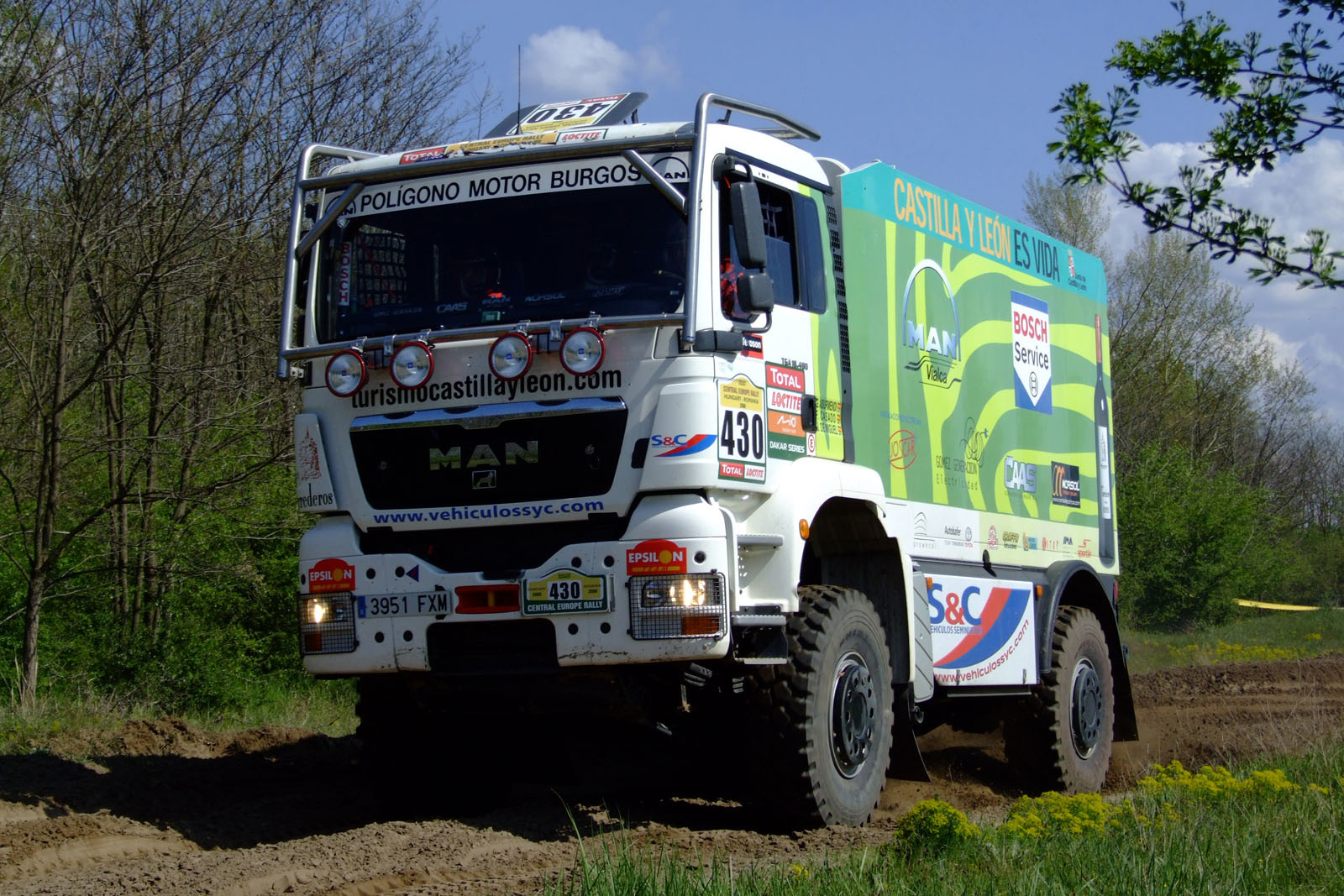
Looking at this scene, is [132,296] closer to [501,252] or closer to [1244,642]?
[501,252]

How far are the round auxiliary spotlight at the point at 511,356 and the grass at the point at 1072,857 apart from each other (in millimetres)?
2182

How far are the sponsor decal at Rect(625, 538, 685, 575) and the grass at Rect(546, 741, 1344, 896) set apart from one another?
1.21m

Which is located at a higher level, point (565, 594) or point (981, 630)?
point (565, 594)

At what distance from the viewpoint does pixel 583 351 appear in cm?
671

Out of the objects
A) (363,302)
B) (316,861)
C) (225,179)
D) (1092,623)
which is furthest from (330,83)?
(316,861)

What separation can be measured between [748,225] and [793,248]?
88cm

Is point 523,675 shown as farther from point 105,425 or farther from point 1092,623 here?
point 105,425

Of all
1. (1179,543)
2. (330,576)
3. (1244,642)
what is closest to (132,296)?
(330,576)

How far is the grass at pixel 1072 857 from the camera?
503 centimetres

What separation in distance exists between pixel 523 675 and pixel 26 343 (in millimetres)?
6888

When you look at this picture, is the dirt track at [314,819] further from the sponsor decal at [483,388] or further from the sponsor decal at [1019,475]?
the sponsor decal at [1019,475]

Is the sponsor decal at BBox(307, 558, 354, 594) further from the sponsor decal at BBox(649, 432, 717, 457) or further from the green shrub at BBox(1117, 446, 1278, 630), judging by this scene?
the green shrub at BBox(1117, 446, 1278, 630)

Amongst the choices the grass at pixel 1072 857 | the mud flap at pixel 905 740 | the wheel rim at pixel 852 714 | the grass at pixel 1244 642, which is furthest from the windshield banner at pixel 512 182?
the grass at pixel 1244 642

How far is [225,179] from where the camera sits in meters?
12.9
